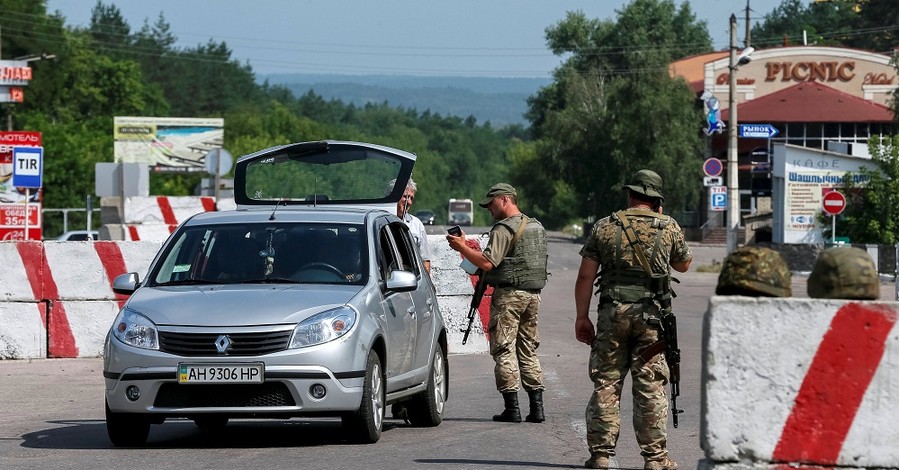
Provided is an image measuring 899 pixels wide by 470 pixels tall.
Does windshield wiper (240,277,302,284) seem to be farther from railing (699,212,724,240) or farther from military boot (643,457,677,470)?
railing (699,212,724,240)

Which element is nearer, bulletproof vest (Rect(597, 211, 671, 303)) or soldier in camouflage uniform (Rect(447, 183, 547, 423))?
bulletproof vest (Rect(597, 211, 671, 303))

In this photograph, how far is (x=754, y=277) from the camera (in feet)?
21.9

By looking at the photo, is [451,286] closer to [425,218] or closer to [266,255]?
[266,255]

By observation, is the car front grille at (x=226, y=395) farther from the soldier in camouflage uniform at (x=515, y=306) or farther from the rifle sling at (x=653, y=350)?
the soldier in camouflage uniform at (x=515, y=306)

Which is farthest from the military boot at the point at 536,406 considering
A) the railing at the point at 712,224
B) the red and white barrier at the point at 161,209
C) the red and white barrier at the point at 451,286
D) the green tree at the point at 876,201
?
the railing at the point at 712,224

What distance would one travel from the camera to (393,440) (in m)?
10.5

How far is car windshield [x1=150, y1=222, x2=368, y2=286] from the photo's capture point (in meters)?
10.6

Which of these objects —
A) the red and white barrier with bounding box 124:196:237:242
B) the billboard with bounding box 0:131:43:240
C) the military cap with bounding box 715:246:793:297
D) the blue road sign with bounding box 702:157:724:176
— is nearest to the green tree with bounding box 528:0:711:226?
the blue road sign with bounding box 702:157:724:176

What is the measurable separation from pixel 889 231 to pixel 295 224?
39298 mm

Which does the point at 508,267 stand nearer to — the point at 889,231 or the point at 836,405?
the point at 836,405

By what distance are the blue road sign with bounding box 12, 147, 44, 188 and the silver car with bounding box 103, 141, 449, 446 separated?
56.6 feet

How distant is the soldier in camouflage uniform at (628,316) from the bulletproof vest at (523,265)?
2611 millimetres

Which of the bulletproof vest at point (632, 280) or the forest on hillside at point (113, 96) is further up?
the forest on hillside at point (113, 96)

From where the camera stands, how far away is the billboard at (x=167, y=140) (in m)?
94.1
